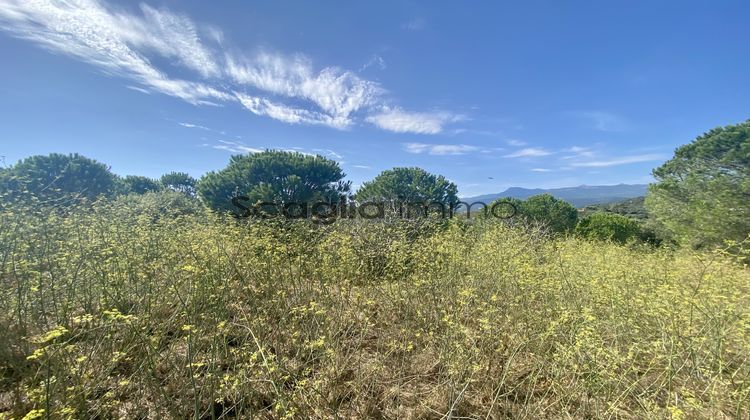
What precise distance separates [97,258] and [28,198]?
256 centimetres

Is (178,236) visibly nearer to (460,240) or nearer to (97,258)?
(97,258)

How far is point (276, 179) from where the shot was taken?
11.7m

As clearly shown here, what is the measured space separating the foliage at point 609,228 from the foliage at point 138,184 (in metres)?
28.5

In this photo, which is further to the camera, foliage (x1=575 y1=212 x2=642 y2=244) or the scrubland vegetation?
foliage (x1=575 y1=212 x2=642 y2=244)

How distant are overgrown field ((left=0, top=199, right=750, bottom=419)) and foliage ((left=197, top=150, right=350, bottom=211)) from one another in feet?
24.0

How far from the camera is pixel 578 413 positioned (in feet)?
6.05

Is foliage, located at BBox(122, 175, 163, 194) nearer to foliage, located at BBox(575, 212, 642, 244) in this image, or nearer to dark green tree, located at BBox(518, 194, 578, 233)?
dark green tree, located at BBox(518, 194, 578, 233)

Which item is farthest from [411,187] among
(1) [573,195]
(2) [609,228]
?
(1) [573,195]

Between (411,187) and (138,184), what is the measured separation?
2505 cm

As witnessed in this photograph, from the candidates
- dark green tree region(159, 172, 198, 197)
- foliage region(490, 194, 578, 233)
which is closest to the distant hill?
foliage region(490, 194, 578, 233)

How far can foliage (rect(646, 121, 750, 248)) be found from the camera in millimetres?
7082

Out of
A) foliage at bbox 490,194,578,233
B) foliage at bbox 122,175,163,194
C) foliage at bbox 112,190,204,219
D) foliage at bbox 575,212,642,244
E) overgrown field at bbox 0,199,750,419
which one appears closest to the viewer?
overgrown field at bbox 0,199,750,419

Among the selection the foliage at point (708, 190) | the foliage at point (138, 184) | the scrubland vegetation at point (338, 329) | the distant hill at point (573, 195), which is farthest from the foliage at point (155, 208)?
the foliage at point (138, 184)

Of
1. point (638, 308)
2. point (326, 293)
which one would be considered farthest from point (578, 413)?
point (326, 293)
